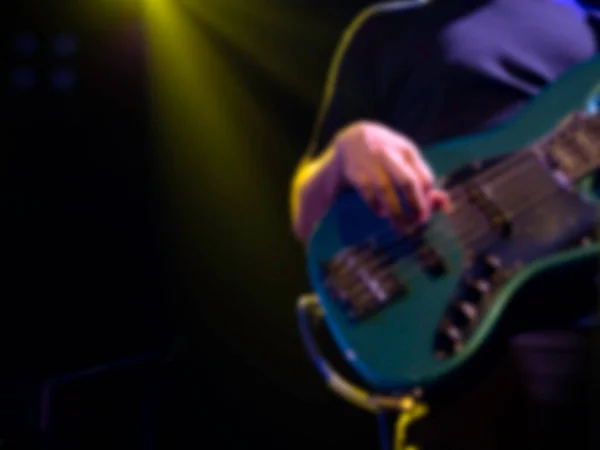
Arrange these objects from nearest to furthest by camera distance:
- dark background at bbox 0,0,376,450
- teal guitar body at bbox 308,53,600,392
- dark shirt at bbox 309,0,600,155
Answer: teal guitar body at bbox 308,53,600,392, dark shirt at bbox 309,0,600,155, dark background at bbox 0,0,376,450

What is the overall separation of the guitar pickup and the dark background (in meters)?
0.73

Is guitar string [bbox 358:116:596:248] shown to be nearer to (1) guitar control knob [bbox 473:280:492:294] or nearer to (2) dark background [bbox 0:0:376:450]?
(1) guitar control knob [bbox 473:280:492:294]

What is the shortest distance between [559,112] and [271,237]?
870 millimetres

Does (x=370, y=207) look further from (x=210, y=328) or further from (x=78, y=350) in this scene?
(x=78, y=350)

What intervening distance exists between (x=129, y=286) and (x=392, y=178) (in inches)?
43.3

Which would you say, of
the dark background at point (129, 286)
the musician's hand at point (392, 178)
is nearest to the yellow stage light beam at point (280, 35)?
the dark background at point (129, 286)

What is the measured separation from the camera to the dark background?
163 cm

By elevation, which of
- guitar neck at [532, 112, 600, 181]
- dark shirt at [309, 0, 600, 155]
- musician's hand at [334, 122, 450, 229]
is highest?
dark shirt at [309, 0, 600, 155]

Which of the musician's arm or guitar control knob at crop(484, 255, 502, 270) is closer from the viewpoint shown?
guitar control knob at crop(484, 255, 502, 270)

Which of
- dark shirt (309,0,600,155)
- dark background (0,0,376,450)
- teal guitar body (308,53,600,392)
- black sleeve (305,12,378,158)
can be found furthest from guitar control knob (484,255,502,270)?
dark background (0,0,376,450)

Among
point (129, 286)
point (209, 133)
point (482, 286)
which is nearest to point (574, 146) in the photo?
point (482, 286)

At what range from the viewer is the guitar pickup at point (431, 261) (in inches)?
35.8

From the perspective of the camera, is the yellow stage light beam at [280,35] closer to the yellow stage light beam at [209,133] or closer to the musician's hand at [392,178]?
the yellow stage light beam at [209,133]

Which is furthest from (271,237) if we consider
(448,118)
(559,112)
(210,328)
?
(559,112)
